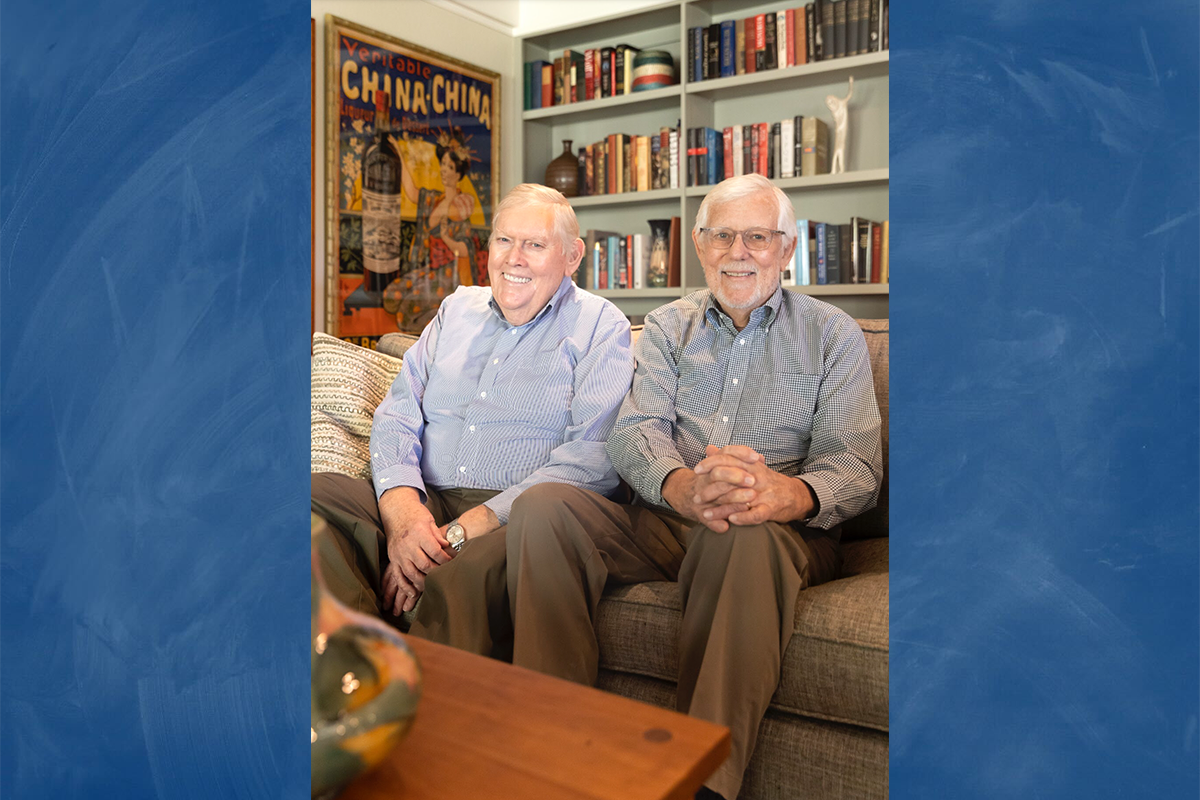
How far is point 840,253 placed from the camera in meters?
2.85

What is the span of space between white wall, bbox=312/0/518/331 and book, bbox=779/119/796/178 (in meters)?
1.03

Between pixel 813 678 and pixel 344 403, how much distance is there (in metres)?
1.03

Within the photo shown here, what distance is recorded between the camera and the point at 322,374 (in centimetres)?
179

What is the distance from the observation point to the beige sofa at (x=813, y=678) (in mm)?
1167

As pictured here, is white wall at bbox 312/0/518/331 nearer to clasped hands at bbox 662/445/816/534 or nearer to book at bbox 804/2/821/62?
book at bbox 804/2/821/62

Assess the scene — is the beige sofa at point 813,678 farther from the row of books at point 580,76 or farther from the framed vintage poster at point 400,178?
the row of books at point 580,76

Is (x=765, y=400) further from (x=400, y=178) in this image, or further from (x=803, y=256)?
(x=400, y=178)

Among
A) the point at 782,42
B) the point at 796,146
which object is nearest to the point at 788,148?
the point at 796,146

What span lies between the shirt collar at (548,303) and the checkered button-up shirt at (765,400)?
195mm

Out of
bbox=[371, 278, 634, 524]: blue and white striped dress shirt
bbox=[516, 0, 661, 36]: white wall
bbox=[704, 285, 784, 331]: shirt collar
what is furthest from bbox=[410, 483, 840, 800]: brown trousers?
bbox=[516, 0, 661, 36]: white wall

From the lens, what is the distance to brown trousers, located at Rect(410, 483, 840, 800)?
119 centimetres
